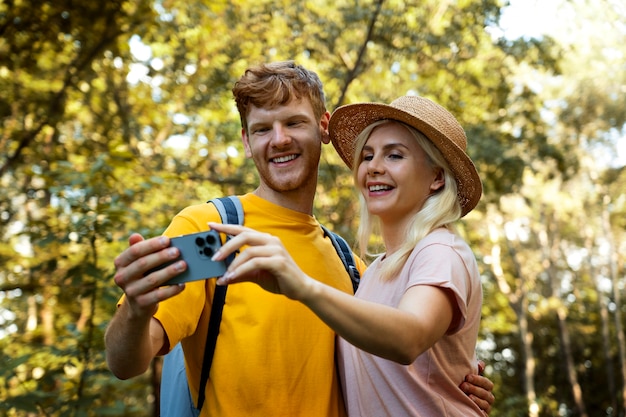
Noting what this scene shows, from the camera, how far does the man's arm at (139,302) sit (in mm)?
1720

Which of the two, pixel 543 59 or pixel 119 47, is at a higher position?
pixel 543 59

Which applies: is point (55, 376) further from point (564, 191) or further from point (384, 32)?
point (564, 191)

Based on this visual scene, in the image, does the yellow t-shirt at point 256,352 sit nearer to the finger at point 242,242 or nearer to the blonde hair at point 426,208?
the blonde hair at point 426,208

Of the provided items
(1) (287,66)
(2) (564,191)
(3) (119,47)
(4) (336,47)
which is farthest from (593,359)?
(1) (287,66)

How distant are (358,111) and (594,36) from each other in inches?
901

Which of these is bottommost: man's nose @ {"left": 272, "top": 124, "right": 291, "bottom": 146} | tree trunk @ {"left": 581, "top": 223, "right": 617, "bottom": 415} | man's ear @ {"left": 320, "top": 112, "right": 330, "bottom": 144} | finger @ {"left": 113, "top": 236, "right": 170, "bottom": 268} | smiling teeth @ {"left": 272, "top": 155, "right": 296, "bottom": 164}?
tree trunk @ {"left": 581, "top": 223, "right": 617, "bottom": 415}

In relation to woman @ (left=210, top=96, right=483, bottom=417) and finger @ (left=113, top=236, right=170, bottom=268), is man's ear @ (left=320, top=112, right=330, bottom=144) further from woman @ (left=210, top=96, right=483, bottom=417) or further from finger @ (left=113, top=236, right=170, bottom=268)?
finger @ (left=113, top=236, right=170, bottom=268)

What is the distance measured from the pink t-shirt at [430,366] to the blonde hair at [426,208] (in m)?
0.04

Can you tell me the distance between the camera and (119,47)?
810 cm

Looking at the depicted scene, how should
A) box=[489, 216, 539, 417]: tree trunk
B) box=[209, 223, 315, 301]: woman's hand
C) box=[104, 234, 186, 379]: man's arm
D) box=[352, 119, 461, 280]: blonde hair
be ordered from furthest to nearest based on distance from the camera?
box=[489, 216, 539, 417]: tree trunk, box=[352, 119, 461, 280]: blonde hair, box=[104, 234, 186, 379]: man's arm, box=[209, 223, 315, 301]: woman's hand

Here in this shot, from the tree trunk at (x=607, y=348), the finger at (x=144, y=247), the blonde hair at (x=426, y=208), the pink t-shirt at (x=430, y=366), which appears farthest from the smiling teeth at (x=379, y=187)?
the tree trunk at (x=607, y=348)

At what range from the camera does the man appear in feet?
6.37

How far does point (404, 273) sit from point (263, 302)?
565 millimetres

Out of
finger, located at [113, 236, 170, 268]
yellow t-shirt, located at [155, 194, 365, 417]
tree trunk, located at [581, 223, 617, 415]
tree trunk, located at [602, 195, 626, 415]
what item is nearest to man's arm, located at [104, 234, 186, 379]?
finger, located at [113, 236, 170, 268]
